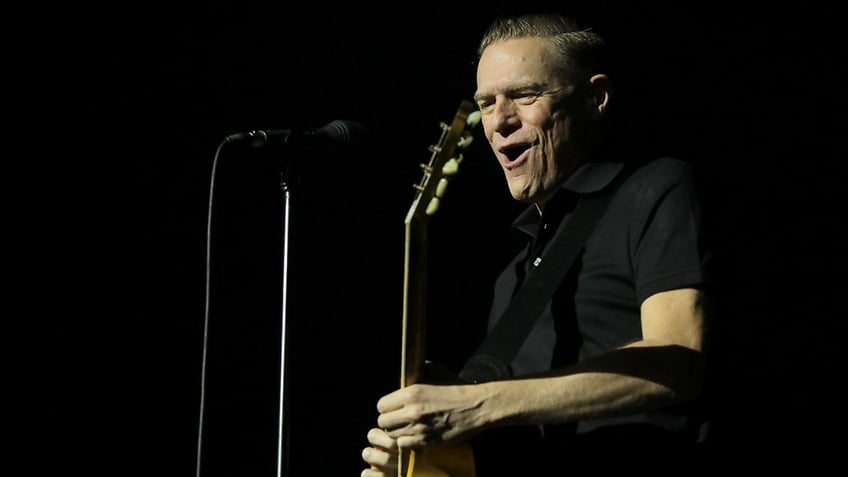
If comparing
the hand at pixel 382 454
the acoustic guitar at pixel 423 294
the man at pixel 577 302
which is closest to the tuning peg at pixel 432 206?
the acoustic guitar at pixel 423 294

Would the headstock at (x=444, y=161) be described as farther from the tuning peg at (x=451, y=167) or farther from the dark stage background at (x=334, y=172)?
→ the dark stage background at (x=334, y=172)

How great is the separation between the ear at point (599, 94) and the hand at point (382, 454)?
2.73ft

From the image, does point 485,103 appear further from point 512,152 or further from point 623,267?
point 623,267

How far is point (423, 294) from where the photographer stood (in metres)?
1.80

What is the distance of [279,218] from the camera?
3.31 metres

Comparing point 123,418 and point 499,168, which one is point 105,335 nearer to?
point 123,418

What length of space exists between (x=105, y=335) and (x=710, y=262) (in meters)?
1.91

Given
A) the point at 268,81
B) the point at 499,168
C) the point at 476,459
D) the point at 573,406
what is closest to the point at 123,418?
the point at 268,81

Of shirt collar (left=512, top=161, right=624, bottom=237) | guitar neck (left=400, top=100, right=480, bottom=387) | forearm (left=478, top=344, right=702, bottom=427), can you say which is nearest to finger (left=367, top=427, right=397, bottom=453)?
guitar neck (left=400, top=100, right=480, bottom=387)

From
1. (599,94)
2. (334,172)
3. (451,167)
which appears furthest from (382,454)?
(334,172)

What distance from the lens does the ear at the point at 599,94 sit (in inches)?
88.4

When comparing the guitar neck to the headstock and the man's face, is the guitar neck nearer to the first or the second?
the headstock

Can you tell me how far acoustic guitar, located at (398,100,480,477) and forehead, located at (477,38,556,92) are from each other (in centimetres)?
38

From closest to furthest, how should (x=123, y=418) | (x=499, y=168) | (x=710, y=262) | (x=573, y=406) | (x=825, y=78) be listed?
1. (x=573, y=406)
2. (x=710, y=262)
3. (x=825, y=78)
4. (x=123, y=418)
5. (x=499, y=168)
